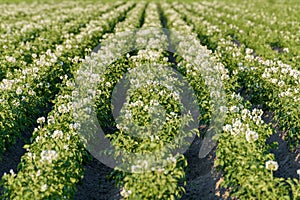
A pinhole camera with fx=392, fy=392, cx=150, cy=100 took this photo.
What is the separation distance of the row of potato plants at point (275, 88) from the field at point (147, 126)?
0.03 metres

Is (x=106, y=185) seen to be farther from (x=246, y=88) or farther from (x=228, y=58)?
(x=228, y=58)

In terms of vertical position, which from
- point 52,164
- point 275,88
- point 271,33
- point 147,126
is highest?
point 52,164

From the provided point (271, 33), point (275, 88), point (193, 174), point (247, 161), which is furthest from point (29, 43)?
point (271, 33)

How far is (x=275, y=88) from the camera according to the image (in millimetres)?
9844

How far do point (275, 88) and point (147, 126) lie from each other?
13.0 ft

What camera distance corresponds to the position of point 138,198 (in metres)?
6.06

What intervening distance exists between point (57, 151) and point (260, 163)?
134 inches

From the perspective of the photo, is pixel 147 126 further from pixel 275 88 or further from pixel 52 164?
pixel 275 88

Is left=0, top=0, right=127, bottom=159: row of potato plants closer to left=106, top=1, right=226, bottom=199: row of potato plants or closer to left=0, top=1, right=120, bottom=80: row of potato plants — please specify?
left=0, top=1, right=120, bottom=80: row of potato plants

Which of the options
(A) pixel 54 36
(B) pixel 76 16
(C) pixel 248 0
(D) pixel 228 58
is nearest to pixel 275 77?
(D) pixel 228 58

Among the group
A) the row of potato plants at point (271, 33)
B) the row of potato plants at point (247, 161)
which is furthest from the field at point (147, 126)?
the row of potato plants at point (271, 33)

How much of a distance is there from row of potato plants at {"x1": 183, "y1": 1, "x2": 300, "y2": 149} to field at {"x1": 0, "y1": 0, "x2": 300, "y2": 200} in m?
0.03

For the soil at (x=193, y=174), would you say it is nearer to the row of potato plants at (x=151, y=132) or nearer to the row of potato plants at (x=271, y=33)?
the row of potato plants at (x=151, y=132)

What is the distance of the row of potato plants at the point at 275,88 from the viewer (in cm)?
840
